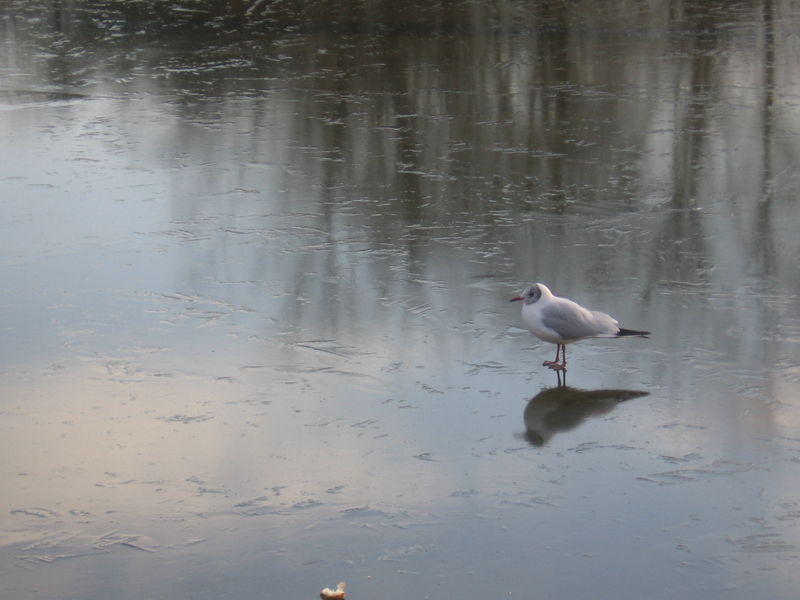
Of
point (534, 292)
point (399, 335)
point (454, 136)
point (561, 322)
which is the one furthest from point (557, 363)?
point (454, 136)

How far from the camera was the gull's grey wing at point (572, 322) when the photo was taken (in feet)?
19.2

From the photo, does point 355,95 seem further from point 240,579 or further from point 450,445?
point 240,579

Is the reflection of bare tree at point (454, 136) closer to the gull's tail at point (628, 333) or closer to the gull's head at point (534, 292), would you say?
the gull's tail at point (628, 333)

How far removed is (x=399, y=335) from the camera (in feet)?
20.9

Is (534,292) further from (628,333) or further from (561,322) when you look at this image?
(628,333)

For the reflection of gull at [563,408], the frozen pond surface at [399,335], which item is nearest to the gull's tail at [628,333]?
the frozen pond surface at [399,335]

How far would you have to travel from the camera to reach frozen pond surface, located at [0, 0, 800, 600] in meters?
4.36

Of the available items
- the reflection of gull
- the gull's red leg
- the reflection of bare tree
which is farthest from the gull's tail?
the reflection of bare tree

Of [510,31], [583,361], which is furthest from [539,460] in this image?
[510,31]

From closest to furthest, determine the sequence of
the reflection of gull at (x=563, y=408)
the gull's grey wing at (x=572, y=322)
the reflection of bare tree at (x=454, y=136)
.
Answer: the reflection of gull at (x=563, y=408), the gull's grey wing at (x=572, y=322), the reflection of bare tree at (x=454, y=136)

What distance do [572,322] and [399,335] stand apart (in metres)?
0.96

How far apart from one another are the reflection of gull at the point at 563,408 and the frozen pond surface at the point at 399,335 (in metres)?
0.01

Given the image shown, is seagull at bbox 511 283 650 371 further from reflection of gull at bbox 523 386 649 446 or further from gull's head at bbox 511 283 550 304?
reflection of gull at bbox 523 386 649 446

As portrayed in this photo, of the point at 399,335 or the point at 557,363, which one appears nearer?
the point at 557,363
